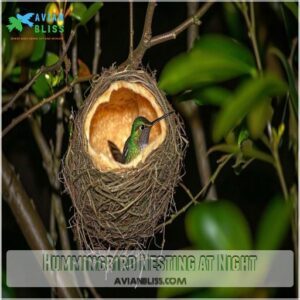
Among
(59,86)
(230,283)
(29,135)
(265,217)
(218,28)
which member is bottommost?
(230,283)

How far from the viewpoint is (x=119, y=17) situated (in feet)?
4.59

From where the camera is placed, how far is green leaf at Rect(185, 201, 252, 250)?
3.43 ft

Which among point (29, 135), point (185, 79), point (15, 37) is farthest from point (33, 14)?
point (29, 135)

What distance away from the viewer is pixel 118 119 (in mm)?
988

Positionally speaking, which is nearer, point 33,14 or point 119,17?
point 33,14

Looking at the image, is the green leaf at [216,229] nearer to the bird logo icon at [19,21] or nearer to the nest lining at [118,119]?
the nest lining at [118,119]

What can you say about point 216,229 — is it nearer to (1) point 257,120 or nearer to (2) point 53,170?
(1) point 257,120

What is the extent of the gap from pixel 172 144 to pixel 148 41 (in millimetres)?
143

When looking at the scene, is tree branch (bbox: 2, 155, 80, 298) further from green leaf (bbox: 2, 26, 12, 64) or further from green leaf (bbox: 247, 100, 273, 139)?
green leaf (bbox: 247, 100, 273, 139)

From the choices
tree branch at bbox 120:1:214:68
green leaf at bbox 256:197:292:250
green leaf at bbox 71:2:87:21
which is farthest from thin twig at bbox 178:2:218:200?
tree branch at bbox 120:1:214:68

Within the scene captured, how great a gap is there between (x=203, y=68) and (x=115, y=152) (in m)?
0.19

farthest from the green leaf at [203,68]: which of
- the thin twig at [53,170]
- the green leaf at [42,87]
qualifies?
the thin twig at [53,170]

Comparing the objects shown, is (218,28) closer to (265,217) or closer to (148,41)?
(265,217)

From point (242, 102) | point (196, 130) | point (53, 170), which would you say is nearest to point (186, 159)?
point (196, 130)
